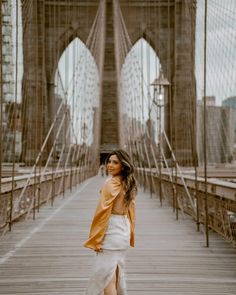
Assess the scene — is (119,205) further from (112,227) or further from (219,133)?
(219,133)

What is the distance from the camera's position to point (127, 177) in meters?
3.02

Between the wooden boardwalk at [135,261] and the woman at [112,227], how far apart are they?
87 centimetres

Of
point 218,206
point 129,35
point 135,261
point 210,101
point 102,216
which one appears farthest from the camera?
point 129,35

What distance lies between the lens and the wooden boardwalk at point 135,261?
13.1 ft

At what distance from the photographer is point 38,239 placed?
6270 millimetres

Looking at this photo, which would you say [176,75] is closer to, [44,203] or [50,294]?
[44,203]

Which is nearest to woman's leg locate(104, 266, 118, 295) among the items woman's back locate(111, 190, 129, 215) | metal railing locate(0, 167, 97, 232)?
woman's back locate(111, 190, 129, 215)

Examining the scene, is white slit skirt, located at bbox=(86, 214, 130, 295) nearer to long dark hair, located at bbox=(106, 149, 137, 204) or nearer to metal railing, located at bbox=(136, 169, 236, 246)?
long dark hair, located at bbox=(106, 149, 137, 204)

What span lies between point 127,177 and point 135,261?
6.84 feet

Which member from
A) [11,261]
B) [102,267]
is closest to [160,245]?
[11,261]

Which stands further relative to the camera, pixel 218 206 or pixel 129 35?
pixel 129 35

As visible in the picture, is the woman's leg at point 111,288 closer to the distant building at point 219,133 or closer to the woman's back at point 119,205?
the woman's back at point 119,205

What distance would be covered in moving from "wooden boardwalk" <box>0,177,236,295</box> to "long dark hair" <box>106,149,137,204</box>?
1.04 meters

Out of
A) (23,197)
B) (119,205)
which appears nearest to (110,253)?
(119,205)
